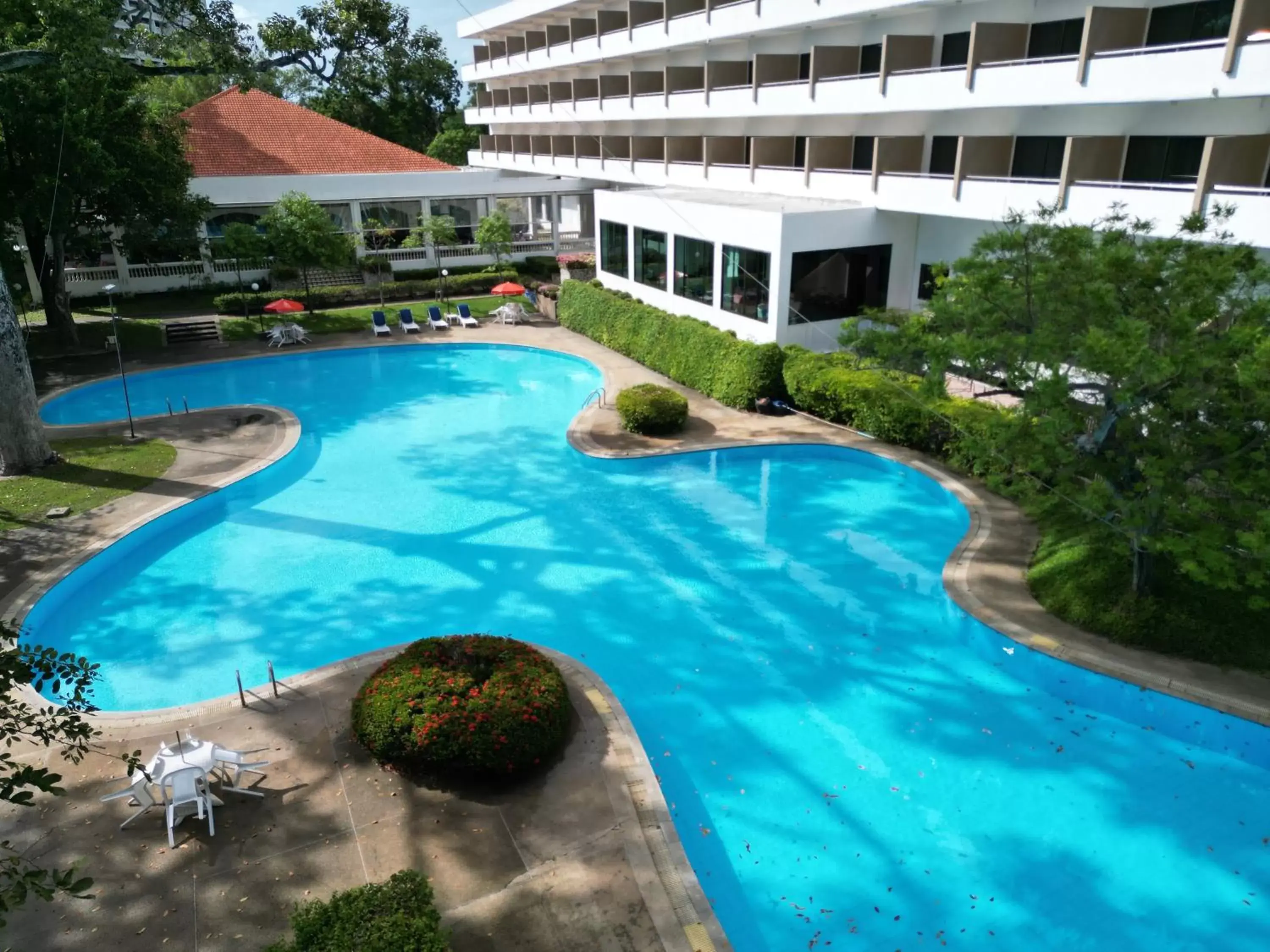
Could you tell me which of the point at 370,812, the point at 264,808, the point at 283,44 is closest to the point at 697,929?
the point at 370,812

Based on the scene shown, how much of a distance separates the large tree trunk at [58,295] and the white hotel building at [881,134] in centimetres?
1898

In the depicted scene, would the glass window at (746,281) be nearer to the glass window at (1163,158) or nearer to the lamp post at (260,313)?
the glass window at (1163,158)

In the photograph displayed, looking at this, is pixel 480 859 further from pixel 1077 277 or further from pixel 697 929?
pixel 1077 277

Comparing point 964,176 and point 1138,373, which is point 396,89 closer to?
point 964,176

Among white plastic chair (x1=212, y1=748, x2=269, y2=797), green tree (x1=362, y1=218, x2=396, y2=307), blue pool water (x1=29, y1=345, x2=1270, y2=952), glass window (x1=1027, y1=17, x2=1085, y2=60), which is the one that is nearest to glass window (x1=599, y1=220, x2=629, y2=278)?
blue pool water (x1=29, y1=345, x2=1270, y2=952)

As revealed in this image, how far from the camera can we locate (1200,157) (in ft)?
59.4

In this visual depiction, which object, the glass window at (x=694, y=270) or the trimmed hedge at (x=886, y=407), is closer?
the trimmed hedge at (x=886, y=407)

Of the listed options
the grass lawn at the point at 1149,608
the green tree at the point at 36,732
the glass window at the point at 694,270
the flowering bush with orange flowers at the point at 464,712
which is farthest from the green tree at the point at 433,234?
the green tree at the point at 36,732

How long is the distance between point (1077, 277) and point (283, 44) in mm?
30171

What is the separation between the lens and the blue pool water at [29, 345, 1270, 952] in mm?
9234

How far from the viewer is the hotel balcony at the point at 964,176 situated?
53.8ft

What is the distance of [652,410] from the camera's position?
21922mm

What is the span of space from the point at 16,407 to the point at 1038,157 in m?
25.3

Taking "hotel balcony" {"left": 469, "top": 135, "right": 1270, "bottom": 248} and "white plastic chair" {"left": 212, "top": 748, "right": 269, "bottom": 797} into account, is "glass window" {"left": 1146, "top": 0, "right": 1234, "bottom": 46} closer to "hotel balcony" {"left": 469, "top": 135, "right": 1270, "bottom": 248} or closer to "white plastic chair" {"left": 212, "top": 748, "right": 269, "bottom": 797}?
"hotel balcony" {"left": 469, "top": 135, "right": 1270, "bottom": 248}
